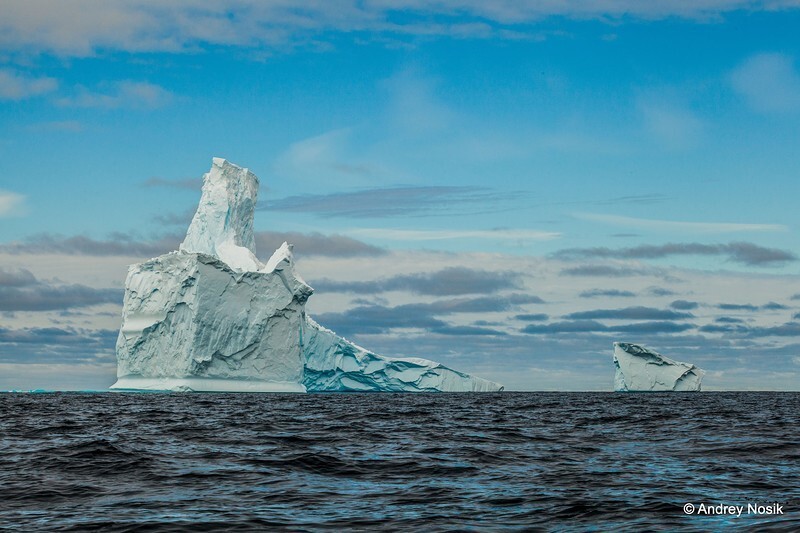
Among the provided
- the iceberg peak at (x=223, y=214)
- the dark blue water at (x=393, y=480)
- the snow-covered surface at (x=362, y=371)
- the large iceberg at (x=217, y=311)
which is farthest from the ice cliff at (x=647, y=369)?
the dark blue water at (x=393, y=480)

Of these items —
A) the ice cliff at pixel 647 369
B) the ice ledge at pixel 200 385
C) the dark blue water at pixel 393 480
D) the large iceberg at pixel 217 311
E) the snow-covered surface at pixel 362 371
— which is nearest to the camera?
the dark blue water at pixel 393 480

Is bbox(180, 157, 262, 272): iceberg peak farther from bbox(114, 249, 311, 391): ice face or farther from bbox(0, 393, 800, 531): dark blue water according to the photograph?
bbox(0, 393, 800, 531): dark blue water

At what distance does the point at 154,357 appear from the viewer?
62844mm

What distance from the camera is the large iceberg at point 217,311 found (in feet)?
200

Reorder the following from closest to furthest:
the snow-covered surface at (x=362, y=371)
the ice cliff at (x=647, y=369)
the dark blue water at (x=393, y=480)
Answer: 1. the dark blue water at (x=393, y=480)
2. the snow-covered surface at (x=362, y=371)
3. the ice cliff at (x=647, y=369)

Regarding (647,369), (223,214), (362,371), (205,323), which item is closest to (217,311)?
(205,323)

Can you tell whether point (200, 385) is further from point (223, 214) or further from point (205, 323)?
point (223, 214)

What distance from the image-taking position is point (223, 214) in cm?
6719

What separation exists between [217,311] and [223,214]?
9774mm

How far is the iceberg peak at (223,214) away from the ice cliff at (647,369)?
37429 mm

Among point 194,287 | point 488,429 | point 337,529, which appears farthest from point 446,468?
point 194,287

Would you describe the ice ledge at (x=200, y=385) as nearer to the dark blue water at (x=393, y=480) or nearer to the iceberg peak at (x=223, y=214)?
the iceberg peak at (x=223, y=214)

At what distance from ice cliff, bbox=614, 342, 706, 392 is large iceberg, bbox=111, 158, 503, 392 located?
32837 mm

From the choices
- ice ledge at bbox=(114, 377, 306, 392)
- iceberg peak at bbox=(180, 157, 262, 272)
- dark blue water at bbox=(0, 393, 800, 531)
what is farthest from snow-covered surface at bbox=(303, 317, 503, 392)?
dark blue water at bbox=(0, 393, 800, 531)
